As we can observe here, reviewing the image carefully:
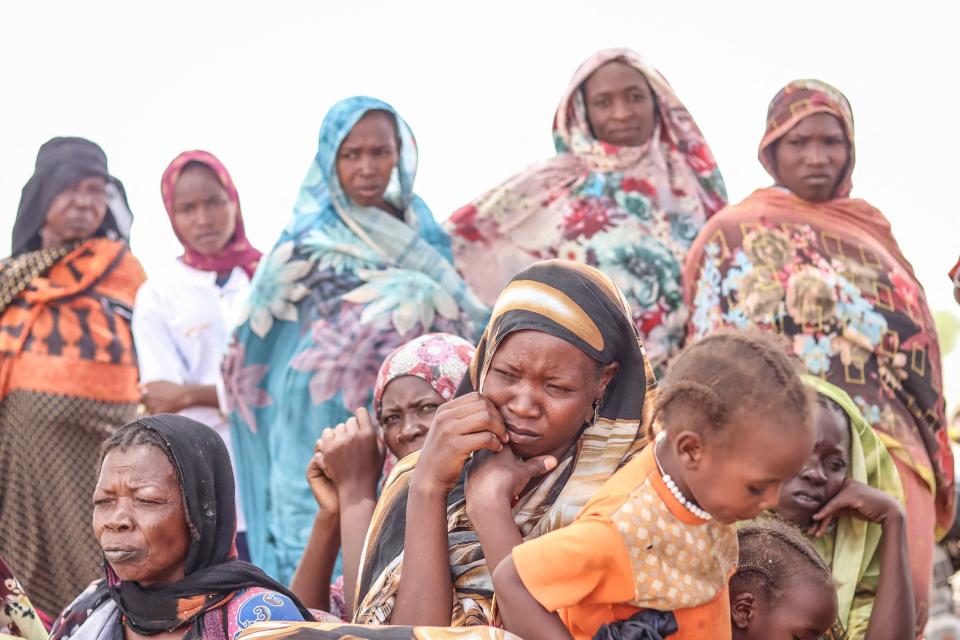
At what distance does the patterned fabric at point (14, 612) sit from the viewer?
3.50m

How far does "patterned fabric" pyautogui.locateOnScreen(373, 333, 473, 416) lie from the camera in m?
3.89

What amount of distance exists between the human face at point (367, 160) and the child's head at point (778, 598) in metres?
3.55

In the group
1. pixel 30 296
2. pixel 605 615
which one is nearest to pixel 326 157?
pixel 30 296

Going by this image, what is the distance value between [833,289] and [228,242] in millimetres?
3230

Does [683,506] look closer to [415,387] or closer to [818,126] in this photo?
[415,387]

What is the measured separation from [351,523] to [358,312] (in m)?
2.14

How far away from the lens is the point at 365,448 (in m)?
3.94

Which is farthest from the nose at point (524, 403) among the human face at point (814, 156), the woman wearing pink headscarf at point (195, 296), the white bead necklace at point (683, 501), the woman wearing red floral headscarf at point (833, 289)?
the woman wearing pink headscarf at point (195, 296)

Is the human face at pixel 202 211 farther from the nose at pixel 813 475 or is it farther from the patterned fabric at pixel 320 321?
the nose at pixel 813 475

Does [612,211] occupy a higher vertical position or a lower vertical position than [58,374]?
higher

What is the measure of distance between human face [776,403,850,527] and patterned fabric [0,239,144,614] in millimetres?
3969

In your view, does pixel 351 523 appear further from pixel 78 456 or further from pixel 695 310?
pixel 78 456

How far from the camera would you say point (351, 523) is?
12.5ft

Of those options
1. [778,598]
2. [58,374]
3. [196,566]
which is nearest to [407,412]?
[196,566]
